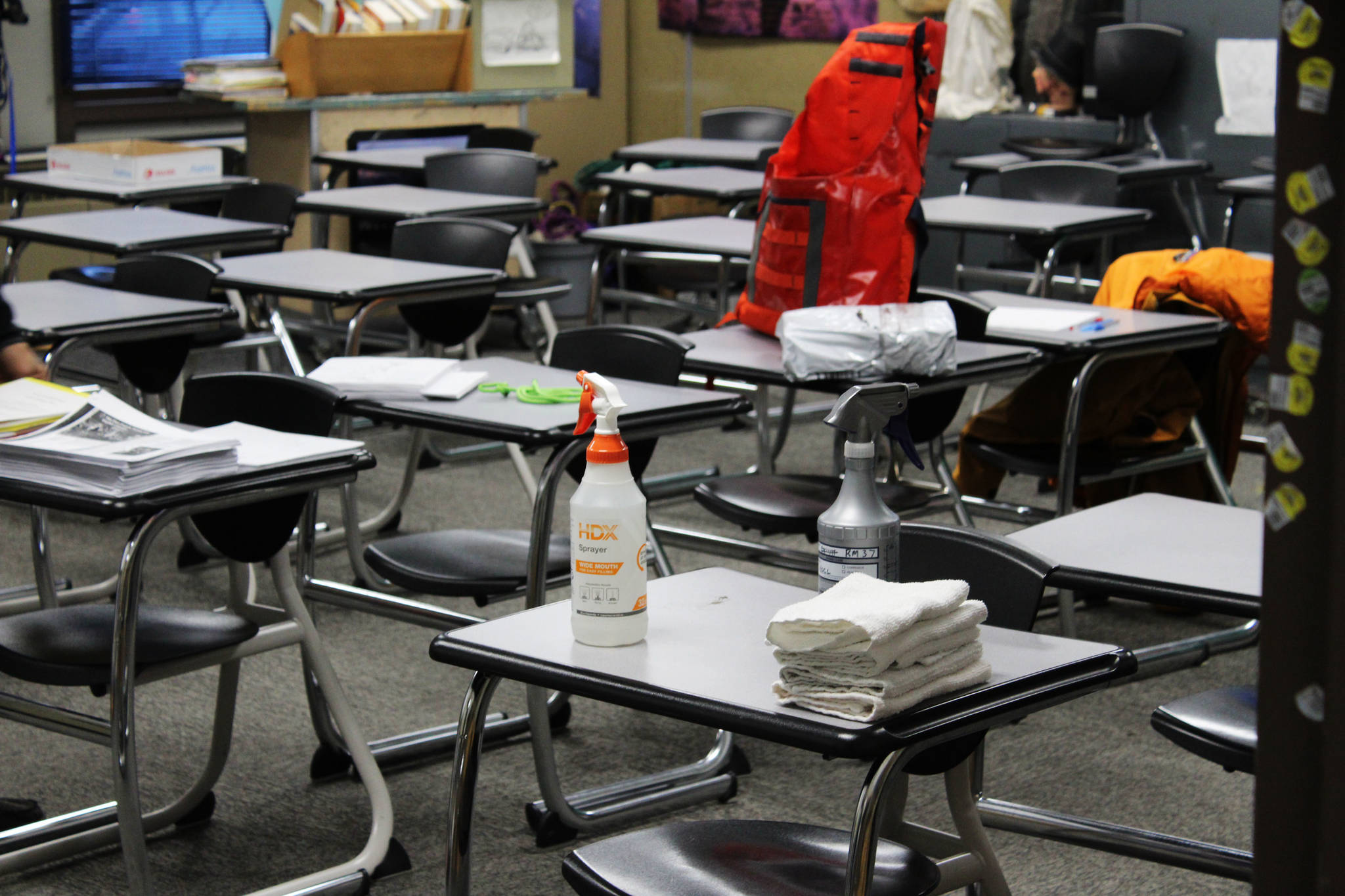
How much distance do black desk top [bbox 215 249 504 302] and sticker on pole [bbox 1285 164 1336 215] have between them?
320 cm

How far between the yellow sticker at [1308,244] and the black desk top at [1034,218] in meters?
3.86

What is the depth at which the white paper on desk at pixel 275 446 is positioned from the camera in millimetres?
2146

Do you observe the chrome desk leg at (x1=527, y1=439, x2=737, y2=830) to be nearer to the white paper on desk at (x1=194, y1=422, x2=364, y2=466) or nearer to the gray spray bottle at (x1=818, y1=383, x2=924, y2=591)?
the white paper on desk at (x1=194, y1=422, x2=364, y2=466)

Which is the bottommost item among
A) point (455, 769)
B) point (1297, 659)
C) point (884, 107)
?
point (455, 769)

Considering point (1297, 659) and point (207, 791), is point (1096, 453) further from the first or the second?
point (1297, 659)

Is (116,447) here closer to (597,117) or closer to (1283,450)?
(1283,450)

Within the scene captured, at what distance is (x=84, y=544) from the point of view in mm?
4281

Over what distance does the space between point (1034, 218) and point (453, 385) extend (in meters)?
2.46

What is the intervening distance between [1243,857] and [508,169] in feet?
14.3

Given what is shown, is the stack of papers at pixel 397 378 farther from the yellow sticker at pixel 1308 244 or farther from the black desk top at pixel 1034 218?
the yellow sticker at pixel 1308 244

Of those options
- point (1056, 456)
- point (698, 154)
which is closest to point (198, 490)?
point (1056, 456)

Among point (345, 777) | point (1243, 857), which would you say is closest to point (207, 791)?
point (345, 777)

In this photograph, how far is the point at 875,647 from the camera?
125 cm

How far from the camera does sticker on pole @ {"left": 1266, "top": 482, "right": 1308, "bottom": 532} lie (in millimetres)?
668
